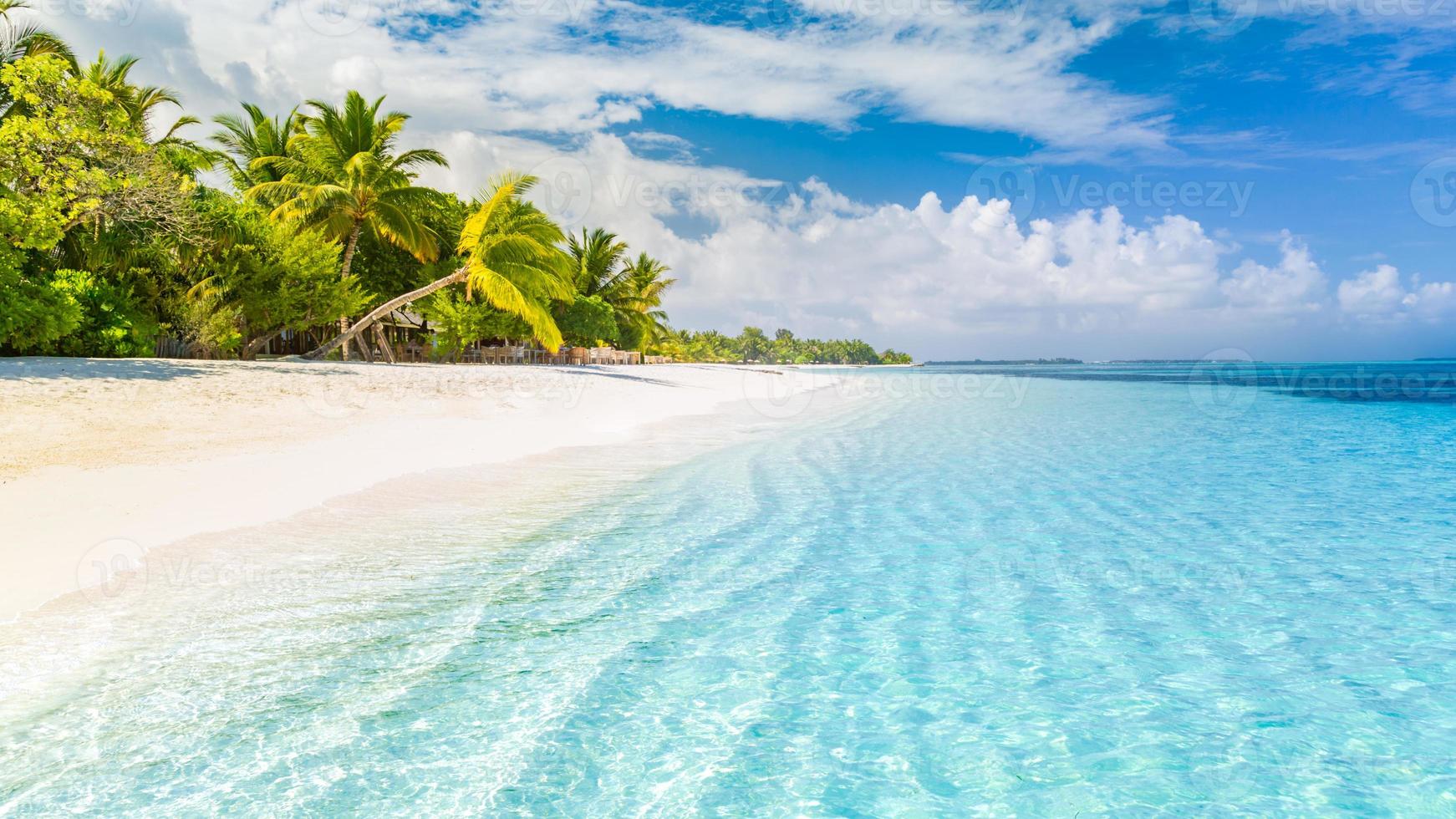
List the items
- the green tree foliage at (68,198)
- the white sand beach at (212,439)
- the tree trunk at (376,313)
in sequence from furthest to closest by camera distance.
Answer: the tree trunk at (376,313), the green tree foliage at (68,198), the white sand beach at (212,439)

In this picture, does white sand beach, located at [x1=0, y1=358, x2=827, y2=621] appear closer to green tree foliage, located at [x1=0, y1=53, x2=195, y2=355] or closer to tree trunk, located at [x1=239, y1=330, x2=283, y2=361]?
green tree foliage, located at [x1=0, y1=53, x2=195, y2=355]

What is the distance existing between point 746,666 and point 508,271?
24711mm

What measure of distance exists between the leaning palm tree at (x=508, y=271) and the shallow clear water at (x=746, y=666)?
1891 centimetres

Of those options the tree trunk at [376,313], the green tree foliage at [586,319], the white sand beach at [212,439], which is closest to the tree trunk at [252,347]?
the tree trunk at [376,313]

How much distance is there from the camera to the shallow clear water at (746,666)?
293 cm

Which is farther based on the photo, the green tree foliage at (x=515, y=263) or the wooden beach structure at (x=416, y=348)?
the wooden beach structure at (x=416, y=348)

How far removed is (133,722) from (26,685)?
2.56 feet

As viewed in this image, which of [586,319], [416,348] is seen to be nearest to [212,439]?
[416,348]

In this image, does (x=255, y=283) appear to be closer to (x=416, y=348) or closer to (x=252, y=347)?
(x=252, y=347)

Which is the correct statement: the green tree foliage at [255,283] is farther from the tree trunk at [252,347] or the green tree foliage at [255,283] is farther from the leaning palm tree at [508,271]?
the leaning palm tree at [508,271]

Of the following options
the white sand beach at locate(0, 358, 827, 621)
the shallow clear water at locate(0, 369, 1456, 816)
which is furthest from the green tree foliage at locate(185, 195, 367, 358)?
the shallow clear water at locate(0, 369, 1456, 816)

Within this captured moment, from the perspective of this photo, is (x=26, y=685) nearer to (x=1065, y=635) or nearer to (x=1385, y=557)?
(x=1065, y=635)

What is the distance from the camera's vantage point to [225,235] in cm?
2023

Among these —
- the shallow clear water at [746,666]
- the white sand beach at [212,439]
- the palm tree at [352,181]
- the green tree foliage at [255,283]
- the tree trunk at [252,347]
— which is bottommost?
the shallow clear water at [746,666]
